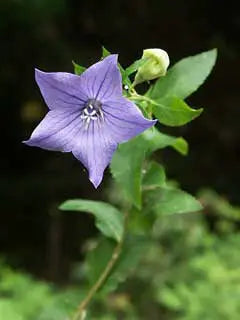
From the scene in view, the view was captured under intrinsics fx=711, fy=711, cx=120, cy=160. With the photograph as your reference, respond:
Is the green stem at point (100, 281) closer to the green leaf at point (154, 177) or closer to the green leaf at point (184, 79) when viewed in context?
the green leaf at point (154, 177)

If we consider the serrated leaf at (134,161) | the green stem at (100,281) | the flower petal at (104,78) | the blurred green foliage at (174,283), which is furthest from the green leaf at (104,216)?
the blurred green foliage at (174,283)

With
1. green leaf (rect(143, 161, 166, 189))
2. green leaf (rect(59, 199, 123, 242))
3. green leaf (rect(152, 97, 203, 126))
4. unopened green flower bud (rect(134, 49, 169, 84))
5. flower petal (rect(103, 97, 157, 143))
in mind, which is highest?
unopened green flower bud (rect(134, 49, 169, 84))

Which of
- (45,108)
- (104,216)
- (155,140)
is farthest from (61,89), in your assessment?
(45,108)

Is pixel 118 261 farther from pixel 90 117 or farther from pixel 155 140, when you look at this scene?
pixel 90 117

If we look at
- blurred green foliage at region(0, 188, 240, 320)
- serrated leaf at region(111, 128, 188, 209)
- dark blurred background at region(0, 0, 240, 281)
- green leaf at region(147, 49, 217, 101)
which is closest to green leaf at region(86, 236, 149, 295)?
serrated leaf at region(111, 128, 188, 209)

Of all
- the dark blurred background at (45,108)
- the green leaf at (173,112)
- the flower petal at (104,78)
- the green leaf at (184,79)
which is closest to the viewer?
the flower petal at (104,78)

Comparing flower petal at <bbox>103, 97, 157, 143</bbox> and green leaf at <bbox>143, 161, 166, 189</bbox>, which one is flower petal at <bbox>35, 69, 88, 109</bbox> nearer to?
flower petal at <bbox>103, 97, 157, 143</bbox>

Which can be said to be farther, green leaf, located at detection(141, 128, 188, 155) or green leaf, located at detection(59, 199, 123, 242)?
green leaf, located at detection(59, 199, 123, 242)
